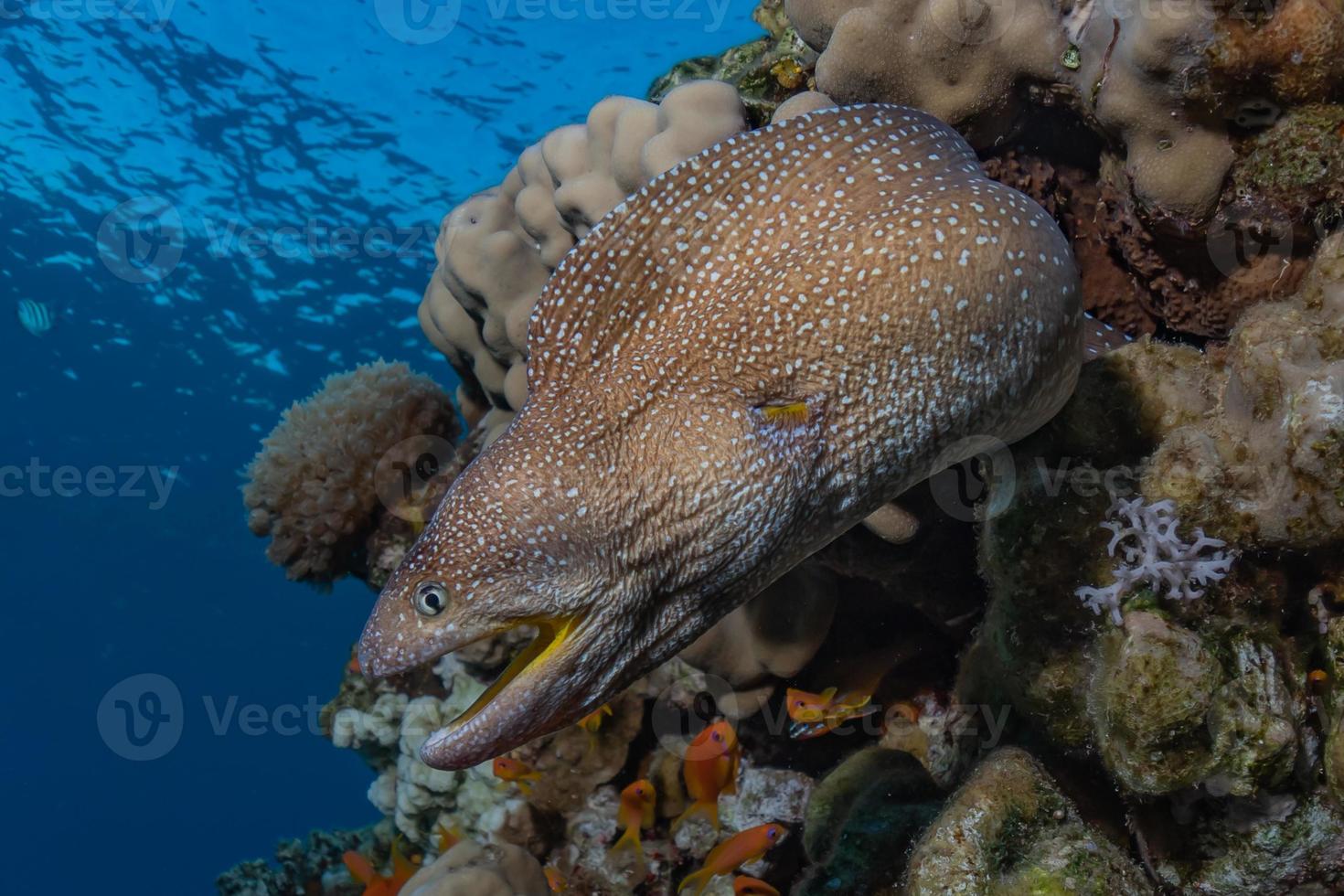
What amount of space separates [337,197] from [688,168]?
82.7ft

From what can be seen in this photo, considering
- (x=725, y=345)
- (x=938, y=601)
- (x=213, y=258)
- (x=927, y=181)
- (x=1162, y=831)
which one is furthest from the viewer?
(x=213, y=258)

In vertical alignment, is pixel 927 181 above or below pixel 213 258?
above

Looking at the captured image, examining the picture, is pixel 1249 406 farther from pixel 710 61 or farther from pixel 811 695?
pixel 710 61

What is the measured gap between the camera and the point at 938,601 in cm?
413

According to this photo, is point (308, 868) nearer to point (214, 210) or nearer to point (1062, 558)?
point (1062, 558)

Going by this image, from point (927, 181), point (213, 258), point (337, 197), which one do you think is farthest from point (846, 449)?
point (213, 258)

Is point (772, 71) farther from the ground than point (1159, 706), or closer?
farther from the ground

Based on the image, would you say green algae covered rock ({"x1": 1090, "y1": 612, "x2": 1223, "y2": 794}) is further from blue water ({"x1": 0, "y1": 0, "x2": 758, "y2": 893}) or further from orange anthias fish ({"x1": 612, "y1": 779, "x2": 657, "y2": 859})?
blue water ({"x1": 0, "y1": 0, "x2": 758, "y2": 893})

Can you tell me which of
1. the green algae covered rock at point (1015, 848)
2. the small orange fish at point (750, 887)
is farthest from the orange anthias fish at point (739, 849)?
the green algae covered rock at point (1015, 848)

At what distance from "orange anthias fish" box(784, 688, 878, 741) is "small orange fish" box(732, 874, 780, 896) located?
0.84 metres

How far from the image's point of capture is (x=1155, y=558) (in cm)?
273

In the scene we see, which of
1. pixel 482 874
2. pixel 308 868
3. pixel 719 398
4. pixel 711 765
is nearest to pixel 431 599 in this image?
pixel 719 398

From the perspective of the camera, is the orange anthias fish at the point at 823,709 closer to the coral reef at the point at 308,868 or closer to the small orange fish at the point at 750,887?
the small orange fish at the point at 750,887

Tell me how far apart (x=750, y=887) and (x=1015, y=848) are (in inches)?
81.4
